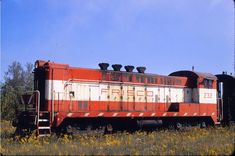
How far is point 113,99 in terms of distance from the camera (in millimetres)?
18469

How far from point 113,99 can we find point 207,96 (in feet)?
24.0

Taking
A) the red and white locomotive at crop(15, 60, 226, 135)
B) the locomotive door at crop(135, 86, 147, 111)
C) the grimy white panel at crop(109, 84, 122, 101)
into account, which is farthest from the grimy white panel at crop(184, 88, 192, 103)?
the grimy white panel at crop(109, 84, 122, 101)

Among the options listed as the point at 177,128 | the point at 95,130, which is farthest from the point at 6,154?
the point at 177,128

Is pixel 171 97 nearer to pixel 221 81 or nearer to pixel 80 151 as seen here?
pixel 221 81

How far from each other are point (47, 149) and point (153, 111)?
30.5ft

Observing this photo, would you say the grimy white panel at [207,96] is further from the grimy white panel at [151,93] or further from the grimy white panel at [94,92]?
the grimy white panel at [94,92]

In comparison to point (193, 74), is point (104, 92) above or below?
below

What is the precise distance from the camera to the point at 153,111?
19656mm

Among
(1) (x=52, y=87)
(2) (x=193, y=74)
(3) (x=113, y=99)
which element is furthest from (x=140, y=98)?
(1) (x=52, y=87)

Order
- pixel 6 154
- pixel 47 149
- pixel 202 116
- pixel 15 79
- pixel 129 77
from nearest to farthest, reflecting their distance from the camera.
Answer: pixel 6 154, pixel 47 149, pixel 129 77, pixel 202 116, pixel 15 79

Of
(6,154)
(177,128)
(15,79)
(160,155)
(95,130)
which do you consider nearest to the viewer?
(160,155)

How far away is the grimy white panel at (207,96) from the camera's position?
2227cm

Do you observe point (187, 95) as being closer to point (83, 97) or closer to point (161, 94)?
point (161, 94)

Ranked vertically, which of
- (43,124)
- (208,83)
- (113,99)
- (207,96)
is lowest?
(43,124)
